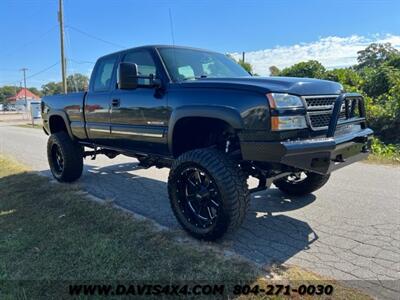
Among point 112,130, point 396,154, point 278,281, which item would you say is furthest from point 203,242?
point 396,154

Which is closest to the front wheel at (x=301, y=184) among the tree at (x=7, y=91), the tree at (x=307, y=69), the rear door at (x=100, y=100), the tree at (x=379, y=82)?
the rear door at (x=100, y=100)

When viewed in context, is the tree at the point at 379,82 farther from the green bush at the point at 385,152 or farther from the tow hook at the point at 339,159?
the tow hook at the point at 339,159

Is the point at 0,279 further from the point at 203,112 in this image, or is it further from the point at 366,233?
the point at 366,233

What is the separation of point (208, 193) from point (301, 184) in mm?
1820

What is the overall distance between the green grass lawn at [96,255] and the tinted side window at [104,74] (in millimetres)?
1684

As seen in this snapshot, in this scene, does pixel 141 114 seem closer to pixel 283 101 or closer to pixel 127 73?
pixel 127 73

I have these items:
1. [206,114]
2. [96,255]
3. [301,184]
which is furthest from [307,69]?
[96,255]

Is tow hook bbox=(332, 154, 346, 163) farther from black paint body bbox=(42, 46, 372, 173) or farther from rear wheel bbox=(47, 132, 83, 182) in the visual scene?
rear wheel bbox=(47, 132, 83, 182)

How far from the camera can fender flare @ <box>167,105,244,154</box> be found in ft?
10.0

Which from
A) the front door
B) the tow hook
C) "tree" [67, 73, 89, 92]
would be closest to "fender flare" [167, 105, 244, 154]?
the front door

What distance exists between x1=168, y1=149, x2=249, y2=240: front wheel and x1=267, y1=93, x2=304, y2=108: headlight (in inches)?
28.0

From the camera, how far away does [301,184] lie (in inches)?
184

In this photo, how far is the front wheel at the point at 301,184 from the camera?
454cm

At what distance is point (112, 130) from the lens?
4.76m
